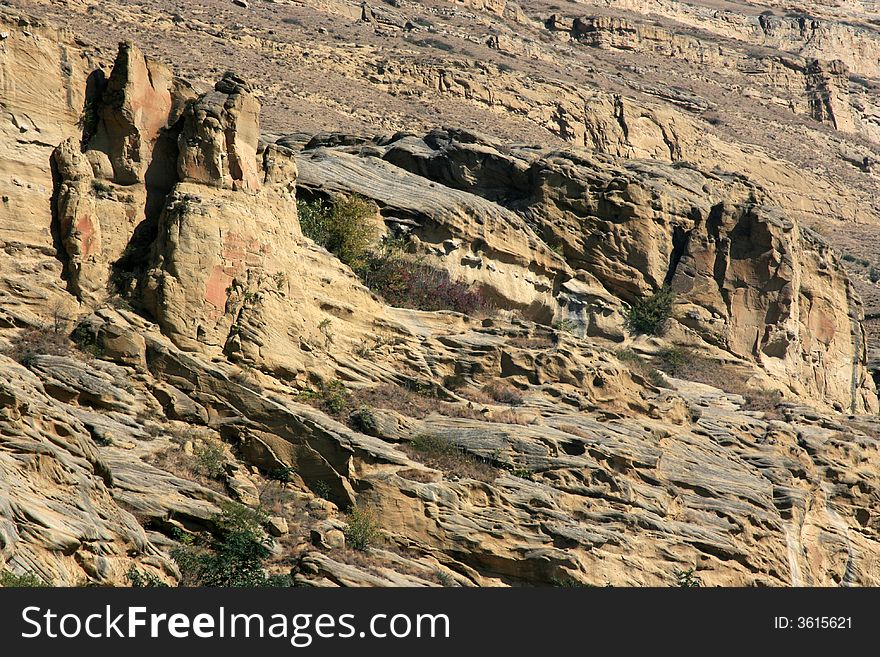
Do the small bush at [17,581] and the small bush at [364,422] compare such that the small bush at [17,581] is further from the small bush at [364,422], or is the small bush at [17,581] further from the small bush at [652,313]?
the small bush at [652,313]

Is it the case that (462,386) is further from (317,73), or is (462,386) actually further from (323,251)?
(317,73)

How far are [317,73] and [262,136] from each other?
101 feet

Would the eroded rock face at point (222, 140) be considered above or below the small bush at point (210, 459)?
above

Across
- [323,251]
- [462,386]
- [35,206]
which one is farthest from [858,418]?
[35,206]

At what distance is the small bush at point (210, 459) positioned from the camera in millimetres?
19453

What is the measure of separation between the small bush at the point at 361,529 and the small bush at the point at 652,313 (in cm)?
1536

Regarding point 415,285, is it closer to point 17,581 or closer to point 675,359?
point 675,359

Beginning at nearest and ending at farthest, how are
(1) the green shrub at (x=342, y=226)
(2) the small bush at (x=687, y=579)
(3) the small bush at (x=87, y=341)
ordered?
(3) the small bush at (x=87, y=341) < (2) the small bush at (x=687, y=579) < (1) the green shrub at (x=342, y=226)

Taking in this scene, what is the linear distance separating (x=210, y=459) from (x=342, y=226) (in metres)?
10.6

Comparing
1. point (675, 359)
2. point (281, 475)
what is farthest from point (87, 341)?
point (675, 359)

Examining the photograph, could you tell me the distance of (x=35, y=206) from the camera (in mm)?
21469

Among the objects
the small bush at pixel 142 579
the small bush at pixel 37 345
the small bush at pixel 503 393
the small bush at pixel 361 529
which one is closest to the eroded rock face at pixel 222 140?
the small bush at pixel 37 345

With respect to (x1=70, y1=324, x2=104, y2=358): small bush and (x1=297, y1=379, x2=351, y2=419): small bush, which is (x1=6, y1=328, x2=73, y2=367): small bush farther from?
(x1=297, y1=379, x2=351, y2=419): small bush

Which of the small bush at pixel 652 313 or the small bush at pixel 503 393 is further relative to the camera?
the small bush at pixel 652 313
